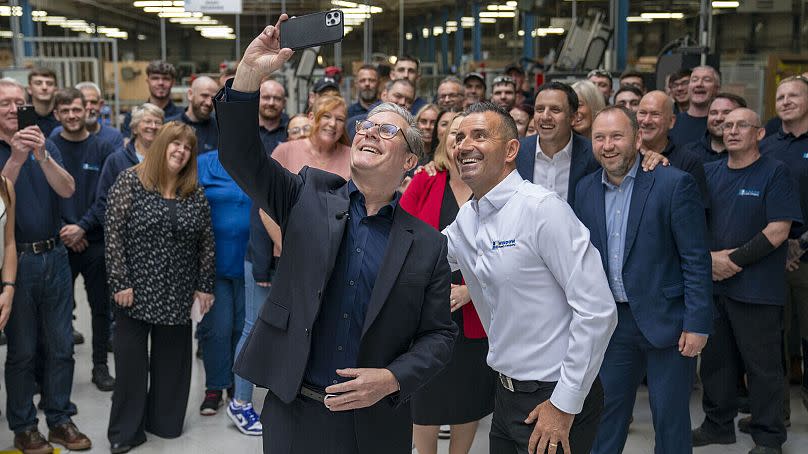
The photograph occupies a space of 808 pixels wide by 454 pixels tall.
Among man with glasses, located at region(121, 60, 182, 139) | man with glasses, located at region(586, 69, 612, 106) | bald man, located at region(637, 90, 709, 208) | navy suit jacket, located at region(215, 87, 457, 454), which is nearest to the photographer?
navy suit jacket, located at region(215, 87, 457, 454)

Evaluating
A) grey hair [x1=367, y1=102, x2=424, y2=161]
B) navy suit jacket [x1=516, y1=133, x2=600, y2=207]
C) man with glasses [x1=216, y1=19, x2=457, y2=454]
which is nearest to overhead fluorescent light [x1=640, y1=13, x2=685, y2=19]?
navy suit jacket [x1=516, y1=133, x2=600, y2=207]

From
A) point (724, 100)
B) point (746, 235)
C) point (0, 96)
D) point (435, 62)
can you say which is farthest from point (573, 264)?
point (435, 62)

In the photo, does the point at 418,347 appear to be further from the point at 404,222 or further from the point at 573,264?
the point at 573,264

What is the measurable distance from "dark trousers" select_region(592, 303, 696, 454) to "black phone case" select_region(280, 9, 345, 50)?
6.33 ft

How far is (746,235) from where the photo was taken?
4.18 meters

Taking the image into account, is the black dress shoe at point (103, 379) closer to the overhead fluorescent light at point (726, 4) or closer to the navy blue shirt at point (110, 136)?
the navy blue shirt at point (110, 136)

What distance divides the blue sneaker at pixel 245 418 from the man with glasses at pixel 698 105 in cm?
326

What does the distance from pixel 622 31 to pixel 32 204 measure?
32.1ft

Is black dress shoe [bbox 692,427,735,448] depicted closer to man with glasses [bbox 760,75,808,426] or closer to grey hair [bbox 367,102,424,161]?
man with glasses [bbox 760,75,808,426]

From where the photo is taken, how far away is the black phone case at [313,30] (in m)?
1.80

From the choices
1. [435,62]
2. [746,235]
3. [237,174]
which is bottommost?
[746,235]

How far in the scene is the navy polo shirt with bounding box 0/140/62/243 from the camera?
403 centimetres

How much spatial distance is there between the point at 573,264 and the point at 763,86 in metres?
7.27

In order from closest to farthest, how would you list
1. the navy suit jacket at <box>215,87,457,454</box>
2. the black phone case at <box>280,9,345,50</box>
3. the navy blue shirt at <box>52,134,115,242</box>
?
the black phone case at <box>280,9,345,50</box> < the navy suit jacket at <box>215,87,457,454</box> < the navy blue shirt at <box>52,134,115,242</box>
